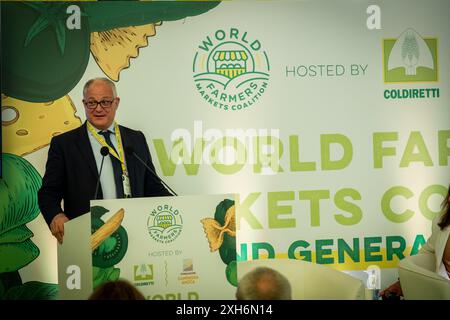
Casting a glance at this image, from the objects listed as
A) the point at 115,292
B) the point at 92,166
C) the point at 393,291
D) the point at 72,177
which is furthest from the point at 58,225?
the point at 393,291

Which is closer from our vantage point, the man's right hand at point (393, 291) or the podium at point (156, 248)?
the podium at point (156, 248)

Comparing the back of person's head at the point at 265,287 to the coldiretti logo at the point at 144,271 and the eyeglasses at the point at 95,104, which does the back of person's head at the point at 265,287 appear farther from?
the eyeglasses at the point at 95,104

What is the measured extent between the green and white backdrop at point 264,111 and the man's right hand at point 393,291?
8 centimetres

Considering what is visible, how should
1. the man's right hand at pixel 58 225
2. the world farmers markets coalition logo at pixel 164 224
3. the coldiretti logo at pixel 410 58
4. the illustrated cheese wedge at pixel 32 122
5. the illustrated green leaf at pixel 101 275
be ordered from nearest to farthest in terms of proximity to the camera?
the illustrated green leaf at pixel 101 275, the world farmers markets coalition logo at pixel 164 224, the man's right hand at pixel 58 225, the illustrated cheese wedge at pixel 32 122, the coldiretti logo at pixel 410 58

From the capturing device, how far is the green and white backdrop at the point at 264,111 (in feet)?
16.7

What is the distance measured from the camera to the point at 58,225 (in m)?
5.00

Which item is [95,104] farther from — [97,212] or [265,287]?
[265,287]

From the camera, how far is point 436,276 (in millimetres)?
4449

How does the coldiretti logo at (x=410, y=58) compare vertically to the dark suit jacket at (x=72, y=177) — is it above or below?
above

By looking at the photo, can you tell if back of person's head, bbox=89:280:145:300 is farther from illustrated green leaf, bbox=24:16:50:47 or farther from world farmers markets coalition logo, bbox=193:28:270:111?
illustrated green leaf, bbox=24:16:50:47

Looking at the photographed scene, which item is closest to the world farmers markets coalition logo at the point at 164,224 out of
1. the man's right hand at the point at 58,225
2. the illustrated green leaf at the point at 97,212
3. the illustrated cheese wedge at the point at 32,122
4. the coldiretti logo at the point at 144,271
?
the coldiretti logo at the point at 144,271

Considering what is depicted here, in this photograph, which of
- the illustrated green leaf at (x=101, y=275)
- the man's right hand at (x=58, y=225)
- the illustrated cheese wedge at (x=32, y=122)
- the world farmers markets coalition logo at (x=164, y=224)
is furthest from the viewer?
the illustrated cheese wedge at (x=32, y=122)
